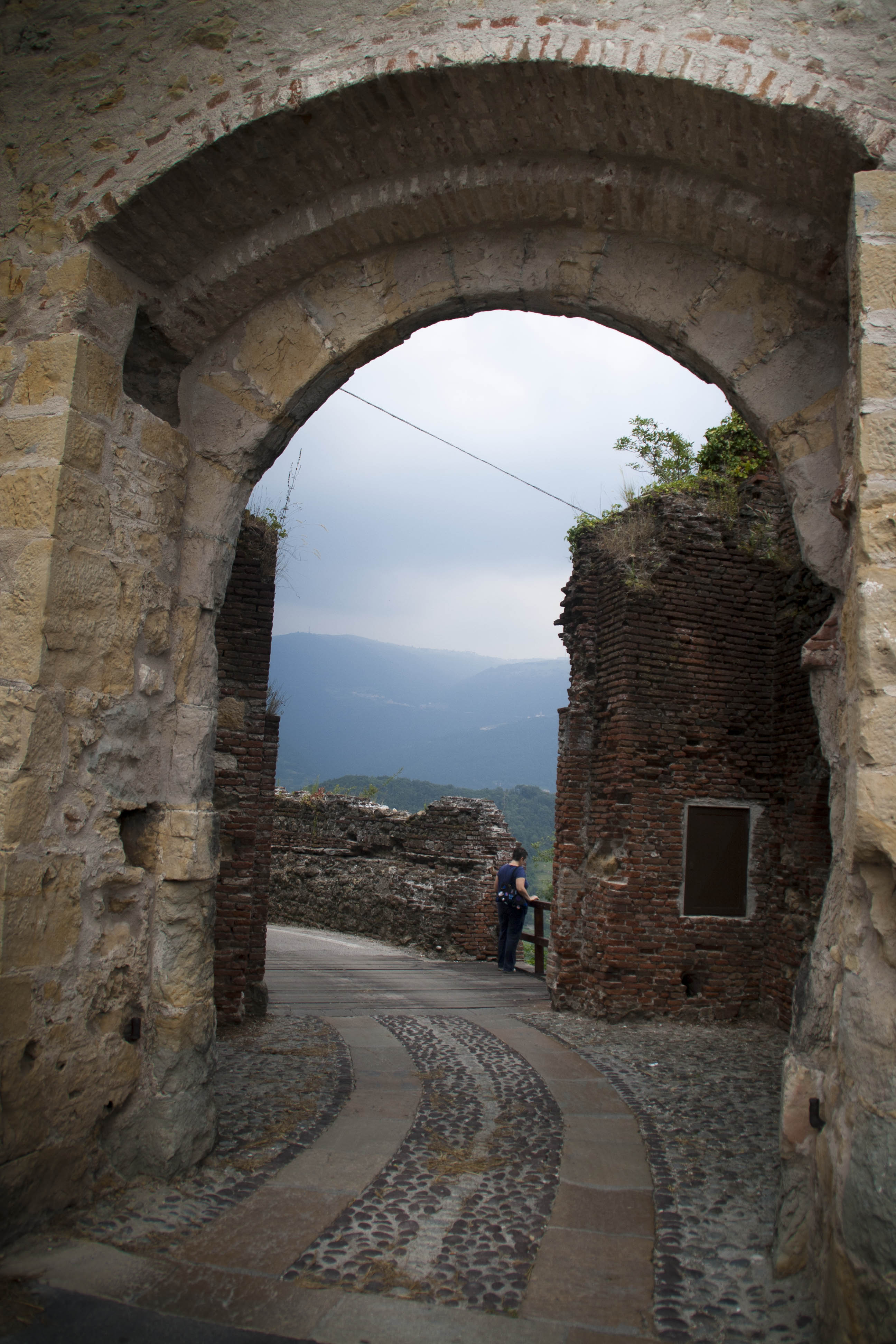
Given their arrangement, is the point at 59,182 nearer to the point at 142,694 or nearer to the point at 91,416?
the point at 91,416

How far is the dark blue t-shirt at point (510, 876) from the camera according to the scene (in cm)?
943

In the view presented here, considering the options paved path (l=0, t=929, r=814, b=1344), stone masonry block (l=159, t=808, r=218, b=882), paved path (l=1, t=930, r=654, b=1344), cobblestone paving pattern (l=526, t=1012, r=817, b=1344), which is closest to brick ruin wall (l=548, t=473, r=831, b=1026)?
cobblestone paving pattern (l=526, t=1012, r=817, b=1344)

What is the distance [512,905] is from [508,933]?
0.37 meters

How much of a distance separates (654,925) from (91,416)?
5.64 m

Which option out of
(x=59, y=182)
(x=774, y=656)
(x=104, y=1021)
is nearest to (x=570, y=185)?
(x=59, y=182)

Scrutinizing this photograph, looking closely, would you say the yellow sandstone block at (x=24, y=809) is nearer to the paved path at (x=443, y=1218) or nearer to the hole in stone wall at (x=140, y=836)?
the hole in stone wall at (x=140, y=836)

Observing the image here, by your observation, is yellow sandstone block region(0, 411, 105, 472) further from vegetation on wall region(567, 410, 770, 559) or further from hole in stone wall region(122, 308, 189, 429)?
vegetation on wall region(567, 410, 770, 559)

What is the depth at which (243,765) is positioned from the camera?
6113 mm

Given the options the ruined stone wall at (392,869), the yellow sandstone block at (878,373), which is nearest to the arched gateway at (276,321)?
the yellow sandstone block at (878,373)

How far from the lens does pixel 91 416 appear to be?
3158mm

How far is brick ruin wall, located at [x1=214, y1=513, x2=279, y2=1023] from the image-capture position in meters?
5.93

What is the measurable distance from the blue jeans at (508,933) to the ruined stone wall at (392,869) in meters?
1.00

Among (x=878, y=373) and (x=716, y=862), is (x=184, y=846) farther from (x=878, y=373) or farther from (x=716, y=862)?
(x=716, y=862)

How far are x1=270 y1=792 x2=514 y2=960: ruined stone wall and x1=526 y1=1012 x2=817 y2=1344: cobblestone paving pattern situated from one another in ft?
13.5
